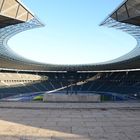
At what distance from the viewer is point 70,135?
1689 centimetres

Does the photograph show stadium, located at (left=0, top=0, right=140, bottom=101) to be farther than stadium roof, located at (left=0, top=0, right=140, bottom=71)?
Yes

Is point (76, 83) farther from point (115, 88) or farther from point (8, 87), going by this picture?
point (8, 87)

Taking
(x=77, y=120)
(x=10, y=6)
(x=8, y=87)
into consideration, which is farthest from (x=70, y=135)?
(x=8, y=87)

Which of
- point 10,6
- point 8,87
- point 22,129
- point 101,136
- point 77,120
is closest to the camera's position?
point 101,136

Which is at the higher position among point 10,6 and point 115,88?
point 10,6

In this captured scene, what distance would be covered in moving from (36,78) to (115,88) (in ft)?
81.8

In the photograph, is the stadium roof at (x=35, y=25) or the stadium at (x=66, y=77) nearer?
the stadium roof at (x=35, y=25)

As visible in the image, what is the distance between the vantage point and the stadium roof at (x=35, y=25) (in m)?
28.7

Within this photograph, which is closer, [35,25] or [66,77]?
[35,25]

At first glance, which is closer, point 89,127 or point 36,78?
point 89,127

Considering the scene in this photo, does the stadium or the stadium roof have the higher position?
the stadium roof

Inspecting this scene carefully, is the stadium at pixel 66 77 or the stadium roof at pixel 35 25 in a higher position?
the stadium roof at pixel 35 25

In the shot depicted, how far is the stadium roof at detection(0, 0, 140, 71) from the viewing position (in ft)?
94.3

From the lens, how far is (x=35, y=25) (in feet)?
160
